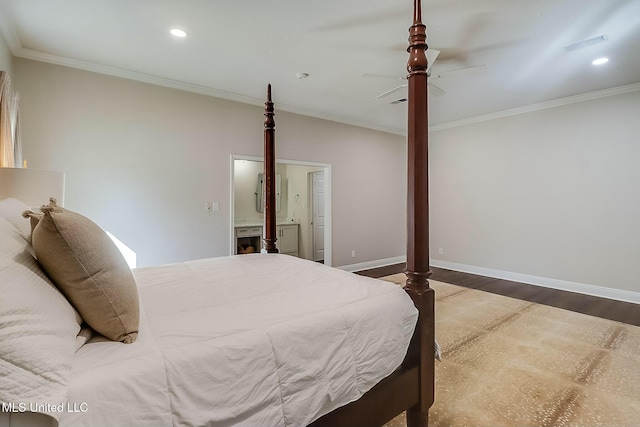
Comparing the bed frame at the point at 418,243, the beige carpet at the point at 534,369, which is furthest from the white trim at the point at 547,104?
the bed frame at the point at 418,243

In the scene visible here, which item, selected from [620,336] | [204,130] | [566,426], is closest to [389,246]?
[620,336]

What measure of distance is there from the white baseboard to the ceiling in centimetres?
264

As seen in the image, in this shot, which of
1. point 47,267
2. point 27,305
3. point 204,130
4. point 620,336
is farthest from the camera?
point 204,130

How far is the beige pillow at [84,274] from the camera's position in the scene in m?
0.91

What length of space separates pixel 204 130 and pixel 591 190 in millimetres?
5221

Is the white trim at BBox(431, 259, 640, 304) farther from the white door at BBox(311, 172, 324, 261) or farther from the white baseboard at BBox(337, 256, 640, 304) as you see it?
the white door at BBox(311, 172, 324, 261)

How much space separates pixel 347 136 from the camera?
5.36 meters

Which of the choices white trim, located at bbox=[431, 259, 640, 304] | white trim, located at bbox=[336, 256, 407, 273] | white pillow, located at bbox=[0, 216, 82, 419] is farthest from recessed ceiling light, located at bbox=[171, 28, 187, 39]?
white trim, located at bbox=[431, 259, 640, 304]

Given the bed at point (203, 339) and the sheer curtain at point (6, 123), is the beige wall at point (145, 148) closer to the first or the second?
the sheer curtain at point (6, 123)

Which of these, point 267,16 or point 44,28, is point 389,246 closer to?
point 267,16

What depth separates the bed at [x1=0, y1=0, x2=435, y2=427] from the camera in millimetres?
724

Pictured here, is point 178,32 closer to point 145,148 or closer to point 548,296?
point 145,148

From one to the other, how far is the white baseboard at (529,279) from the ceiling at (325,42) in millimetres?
2635

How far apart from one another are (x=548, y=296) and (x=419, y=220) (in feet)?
12.2
